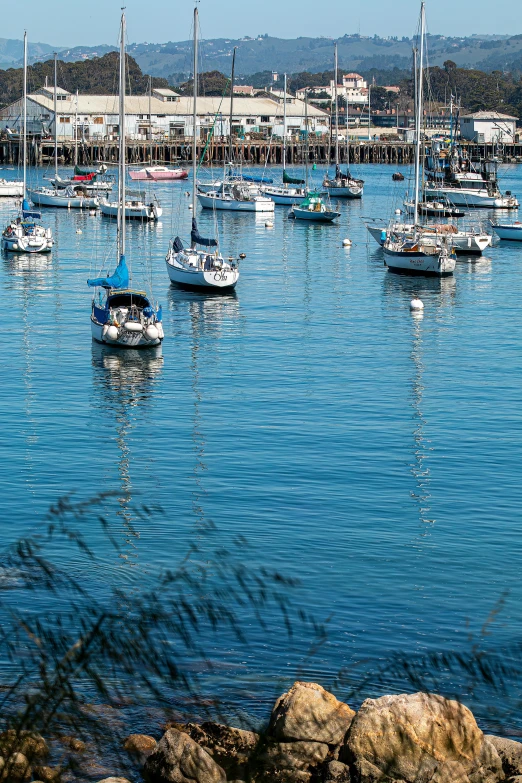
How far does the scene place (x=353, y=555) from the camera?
22.3m

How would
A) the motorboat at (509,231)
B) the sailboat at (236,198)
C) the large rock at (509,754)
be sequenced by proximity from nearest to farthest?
the large rock at (509,754) < the motorboat at (509,231) < the sailboat at (236,198)

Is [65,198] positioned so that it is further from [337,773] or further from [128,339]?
[337,773]

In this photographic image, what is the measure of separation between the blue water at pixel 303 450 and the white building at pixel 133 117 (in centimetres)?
11467

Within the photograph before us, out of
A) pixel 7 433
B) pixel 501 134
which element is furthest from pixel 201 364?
pixel 501 134

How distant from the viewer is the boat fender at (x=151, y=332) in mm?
41875

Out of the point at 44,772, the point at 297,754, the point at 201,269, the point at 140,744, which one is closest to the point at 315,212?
the point at 201,269

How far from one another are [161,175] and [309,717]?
137m

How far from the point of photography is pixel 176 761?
1288 centimetres

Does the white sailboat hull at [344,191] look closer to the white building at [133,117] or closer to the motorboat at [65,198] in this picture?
the motorboat at [65,198]

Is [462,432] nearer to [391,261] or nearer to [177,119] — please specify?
[391,261]

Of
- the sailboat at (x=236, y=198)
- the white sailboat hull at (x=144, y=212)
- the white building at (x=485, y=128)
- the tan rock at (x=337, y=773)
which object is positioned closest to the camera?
the tan rock at (x=337, y=773)

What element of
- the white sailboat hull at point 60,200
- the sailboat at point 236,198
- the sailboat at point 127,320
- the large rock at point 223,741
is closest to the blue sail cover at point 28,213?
the white sailboat hull at point 60,200

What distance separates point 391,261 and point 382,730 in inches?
2100

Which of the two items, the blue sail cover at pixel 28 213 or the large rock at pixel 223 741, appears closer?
the large rock at pixel 223 741
